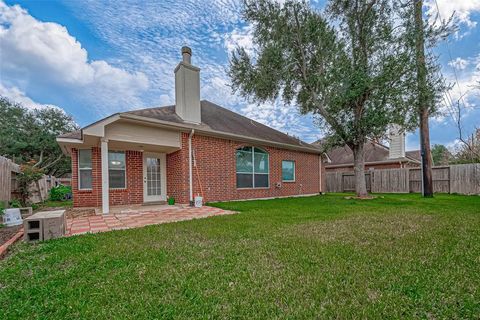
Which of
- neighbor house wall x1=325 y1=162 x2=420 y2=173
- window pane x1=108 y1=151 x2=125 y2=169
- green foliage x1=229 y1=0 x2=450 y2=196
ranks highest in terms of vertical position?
green foliage x1=229 y1=0 x2=450 y2=196

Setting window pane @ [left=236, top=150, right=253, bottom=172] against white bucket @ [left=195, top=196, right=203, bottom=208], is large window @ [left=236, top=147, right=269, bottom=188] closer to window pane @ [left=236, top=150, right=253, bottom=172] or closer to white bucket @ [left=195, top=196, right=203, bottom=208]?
window pane @ [left=236, top=150, right=253, bottom=172]

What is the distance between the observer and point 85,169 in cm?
877

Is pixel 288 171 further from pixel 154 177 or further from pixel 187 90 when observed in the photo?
pixel 154 177

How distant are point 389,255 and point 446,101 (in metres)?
10.5

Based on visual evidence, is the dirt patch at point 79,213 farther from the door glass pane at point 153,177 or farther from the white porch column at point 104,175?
the door glass pane at point 153,177

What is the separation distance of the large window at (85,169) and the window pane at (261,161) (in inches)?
266

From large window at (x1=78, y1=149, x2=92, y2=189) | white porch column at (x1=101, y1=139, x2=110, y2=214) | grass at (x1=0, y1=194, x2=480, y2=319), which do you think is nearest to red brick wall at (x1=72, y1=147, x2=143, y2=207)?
large window at (x1=78, y1=149, x2=92, y2=189)

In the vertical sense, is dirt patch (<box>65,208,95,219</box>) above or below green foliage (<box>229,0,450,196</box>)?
below

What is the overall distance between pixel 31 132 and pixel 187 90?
21.7 meters

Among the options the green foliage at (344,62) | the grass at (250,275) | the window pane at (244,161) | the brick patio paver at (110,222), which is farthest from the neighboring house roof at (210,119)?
the grass at (250,275)

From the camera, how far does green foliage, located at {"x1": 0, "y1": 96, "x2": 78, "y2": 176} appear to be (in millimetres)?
21094

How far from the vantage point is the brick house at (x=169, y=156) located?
790cm

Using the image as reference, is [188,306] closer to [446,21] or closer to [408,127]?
[408,127]

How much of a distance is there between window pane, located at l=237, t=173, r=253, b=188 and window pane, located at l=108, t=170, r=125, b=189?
462 cm
